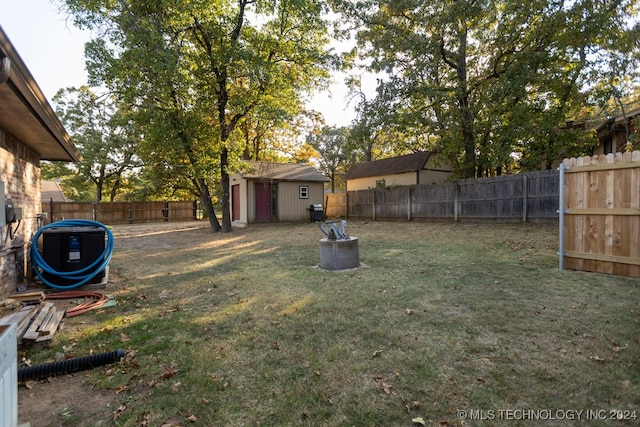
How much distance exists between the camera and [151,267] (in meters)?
6.81

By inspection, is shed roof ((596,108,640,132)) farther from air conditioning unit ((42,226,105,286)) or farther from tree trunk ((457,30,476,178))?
air conditioning unit ((42,226,105,286))

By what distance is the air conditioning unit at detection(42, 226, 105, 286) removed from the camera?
17.2 ft

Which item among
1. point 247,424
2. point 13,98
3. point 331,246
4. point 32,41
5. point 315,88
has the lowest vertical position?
point 247,424

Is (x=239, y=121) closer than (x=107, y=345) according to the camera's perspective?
No

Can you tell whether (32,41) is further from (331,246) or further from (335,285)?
(335,285)

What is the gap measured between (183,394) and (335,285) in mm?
2948

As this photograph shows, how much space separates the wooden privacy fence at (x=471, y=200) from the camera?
10344 millimetres

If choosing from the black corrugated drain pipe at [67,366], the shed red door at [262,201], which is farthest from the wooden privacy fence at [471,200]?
the black corrugated drain pipe at [67,366]

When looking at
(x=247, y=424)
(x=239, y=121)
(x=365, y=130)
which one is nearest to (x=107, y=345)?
(x=247, y=424)

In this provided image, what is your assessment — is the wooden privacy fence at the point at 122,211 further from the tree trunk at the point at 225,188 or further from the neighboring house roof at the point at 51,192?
the tree trunk at the point at 225,188

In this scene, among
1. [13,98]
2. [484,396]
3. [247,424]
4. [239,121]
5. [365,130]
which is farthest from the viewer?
[365,130]

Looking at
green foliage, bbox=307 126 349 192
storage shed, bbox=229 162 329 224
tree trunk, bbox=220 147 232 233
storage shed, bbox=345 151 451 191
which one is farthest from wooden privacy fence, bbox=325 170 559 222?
green foliage, bbox=307 126 349 192

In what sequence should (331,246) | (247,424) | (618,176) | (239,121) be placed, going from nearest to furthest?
1. (247,424)
2. (618,176)
3. (331,246)
4. (239,121)

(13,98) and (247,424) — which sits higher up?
(13,98)
